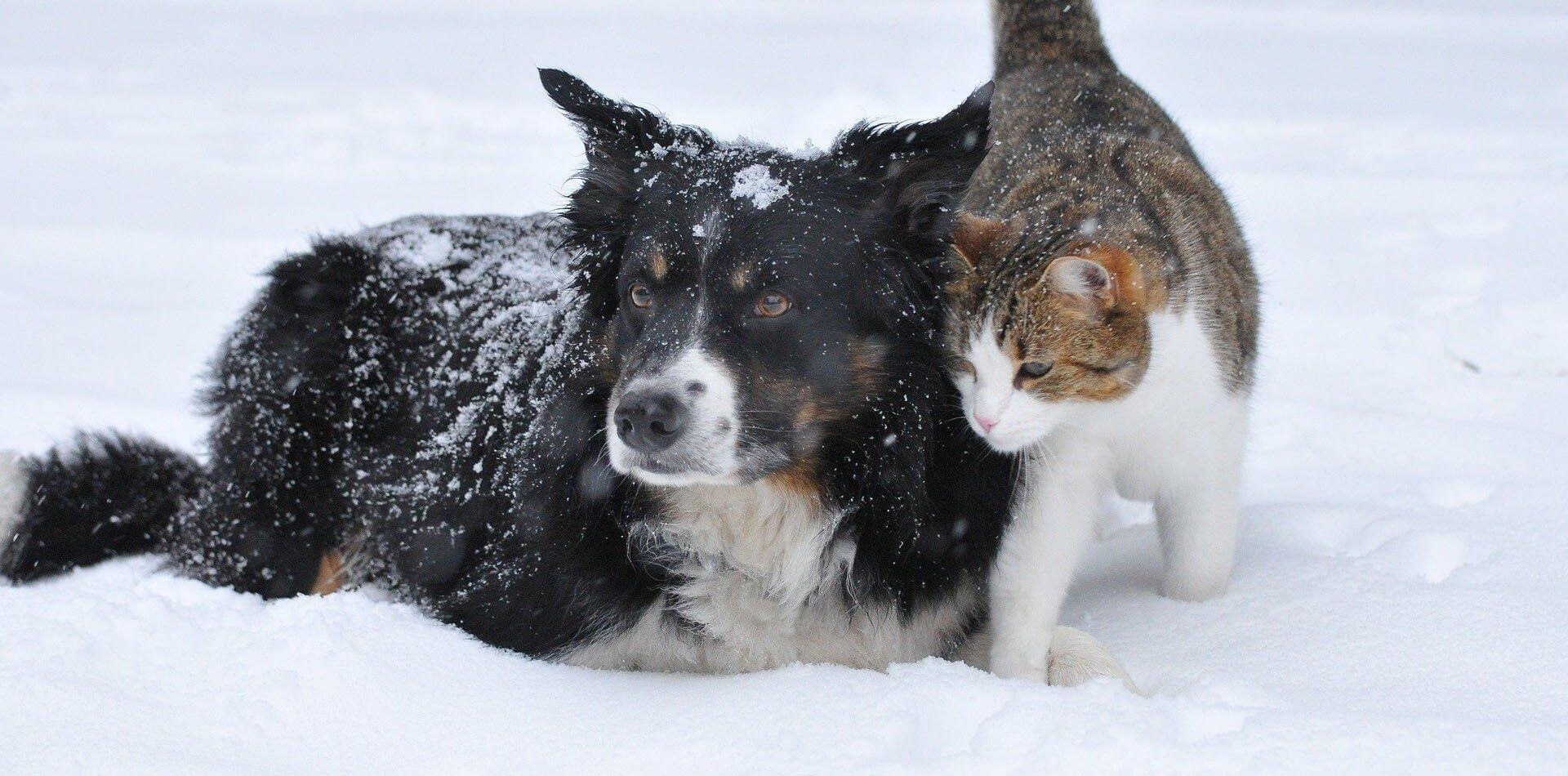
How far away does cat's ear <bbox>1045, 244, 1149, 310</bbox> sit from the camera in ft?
8.79

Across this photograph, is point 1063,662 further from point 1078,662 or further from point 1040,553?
point 1040,553

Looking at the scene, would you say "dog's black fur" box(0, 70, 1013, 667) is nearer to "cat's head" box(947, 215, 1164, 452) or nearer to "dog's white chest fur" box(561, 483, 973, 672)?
"dog's white chest fur" box(561, 483, 973, 672)

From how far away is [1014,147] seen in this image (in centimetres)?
394

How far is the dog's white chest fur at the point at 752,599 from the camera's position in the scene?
3.02m

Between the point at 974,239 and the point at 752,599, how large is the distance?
1.05 m

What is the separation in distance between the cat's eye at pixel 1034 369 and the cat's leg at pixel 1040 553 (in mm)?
277

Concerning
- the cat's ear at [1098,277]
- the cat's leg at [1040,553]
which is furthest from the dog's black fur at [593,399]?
the cat's ear at [1098,277]

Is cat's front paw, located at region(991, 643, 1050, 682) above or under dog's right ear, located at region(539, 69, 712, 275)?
under

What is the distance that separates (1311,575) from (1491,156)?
31.9 feet

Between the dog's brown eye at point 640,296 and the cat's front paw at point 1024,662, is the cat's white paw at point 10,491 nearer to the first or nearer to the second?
the dog's brown eye at point 640,296

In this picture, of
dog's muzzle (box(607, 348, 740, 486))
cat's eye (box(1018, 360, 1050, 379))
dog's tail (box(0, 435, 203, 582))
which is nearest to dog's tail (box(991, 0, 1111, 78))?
cat's eye (box(1018, 360, 1050, 379))

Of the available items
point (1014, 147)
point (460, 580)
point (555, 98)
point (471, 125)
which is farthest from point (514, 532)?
point (471, 125)

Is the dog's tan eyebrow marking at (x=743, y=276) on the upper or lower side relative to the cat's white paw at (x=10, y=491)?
upper

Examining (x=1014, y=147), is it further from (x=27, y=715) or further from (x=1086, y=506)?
(x=27, y=715)
